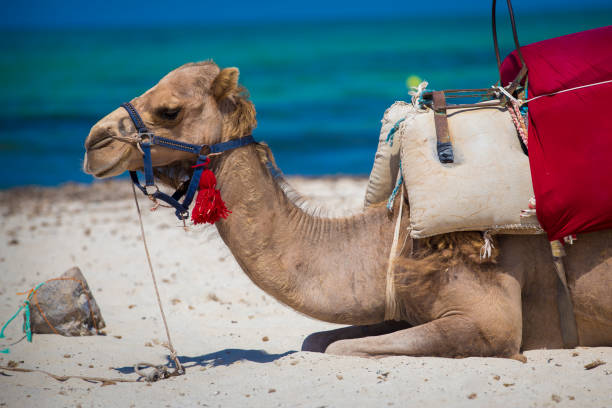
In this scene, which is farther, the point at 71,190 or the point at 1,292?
the point at 71,190

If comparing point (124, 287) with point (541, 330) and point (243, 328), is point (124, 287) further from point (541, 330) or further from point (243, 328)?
point (541, 330)

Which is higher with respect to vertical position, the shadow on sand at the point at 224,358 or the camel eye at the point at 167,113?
the camel eye at the point at 167,113

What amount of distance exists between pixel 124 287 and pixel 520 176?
420 cm

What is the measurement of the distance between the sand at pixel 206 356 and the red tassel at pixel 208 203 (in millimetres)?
495

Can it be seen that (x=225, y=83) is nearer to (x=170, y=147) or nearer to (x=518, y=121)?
(x=170, y=147)

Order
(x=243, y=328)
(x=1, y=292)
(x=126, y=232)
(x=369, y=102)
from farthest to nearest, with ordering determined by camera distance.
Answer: (x=369, y=102) → (x=126, y=232) → (x=1, y=292) → (x=243, y=328)

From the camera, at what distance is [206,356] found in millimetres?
4633

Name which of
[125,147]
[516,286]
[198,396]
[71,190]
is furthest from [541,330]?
[71,190]

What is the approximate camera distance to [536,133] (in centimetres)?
365

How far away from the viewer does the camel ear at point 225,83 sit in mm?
3867

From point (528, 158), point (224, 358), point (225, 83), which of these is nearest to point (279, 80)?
point (224, 358)

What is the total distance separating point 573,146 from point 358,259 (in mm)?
1332

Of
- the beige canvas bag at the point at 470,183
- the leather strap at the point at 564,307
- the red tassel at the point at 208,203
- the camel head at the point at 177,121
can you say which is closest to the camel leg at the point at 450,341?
the leather strap at the point at 564,307

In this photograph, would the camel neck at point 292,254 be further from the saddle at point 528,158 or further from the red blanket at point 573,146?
the red blanket at point 573,146
